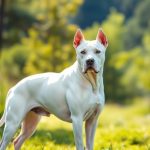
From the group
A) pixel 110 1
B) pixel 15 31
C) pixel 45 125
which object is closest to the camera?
pixel 45 125

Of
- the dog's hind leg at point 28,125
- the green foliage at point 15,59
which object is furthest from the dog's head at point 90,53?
the green foliage at point 15,59

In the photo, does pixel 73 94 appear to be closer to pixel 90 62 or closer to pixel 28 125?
pixel 90 62

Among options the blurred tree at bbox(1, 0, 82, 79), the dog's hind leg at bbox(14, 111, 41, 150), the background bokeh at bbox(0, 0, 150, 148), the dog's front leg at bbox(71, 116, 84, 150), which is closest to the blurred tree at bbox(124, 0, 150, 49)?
the background bokeh at bbox(0, 0, 150, 148)

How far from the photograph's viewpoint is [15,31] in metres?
46.6

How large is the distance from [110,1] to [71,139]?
1871 inches

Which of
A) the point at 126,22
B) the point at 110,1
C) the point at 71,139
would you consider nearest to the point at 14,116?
the point at 71,139

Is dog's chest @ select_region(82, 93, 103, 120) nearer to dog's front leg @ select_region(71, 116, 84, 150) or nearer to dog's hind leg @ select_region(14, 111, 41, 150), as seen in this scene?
dog's front leg @ select_region(71, 116, 84, 150)

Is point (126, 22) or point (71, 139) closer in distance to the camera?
point (71, 139)

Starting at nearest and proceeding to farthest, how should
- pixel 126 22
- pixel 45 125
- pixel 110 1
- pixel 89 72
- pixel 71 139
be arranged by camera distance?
1. pixel 89 72
2. pixel 71 139
3. pixel 45 125
4. pixel 110 1
5. pixel 126 22

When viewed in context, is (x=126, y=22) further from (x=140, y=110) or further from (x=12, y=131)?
(x=12, y=131)

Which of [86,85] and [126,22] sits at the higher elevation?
[126,22]

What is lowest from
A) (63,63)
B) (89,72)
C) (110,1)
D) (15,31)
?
(89,72)

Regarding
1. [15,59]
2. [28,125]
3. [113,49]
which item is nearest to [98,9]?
[113,49]

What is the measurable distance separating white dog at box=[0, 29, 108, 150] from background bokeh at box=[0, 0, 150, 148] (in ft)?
17.5
